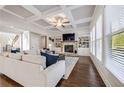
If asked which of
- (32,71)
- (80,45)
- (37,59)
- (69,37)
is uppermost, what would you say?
(69,37)

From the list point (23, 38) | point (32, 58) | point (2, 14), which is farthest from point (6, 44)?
point (32, 58)

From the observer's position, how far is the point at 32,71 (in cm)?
199

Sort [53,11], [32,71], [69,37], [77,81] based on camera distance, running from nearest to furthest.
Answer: [32,71] < [77,81] < [53,11] < [69,37]

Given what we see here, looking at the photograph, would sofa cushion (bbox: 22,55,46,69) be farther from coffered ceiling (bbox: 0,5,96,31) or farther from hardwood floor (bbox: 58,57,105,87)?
coffered ceiling (bbox: 0,5,96,31)

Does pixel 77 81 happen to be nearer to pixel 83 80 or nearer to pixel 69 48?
pixel 83 80

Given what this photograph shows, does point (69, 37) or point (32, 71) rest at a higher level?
point (69, 37)

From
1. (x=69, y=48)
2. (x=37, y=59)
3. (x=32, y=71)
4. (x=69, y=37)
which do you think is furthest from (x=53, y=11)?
(x=69, y=48)

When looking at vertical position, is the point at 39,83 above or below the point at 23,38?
below

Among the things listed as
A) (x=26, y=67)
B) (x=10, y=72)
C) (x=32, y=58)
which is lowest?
(x=10, y=72)

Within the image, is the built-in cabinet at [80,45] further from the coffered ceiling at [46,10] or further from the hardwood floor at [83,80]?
the hardwood floor at [83,80]

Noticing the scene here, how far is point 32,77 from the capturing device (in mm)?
2008
